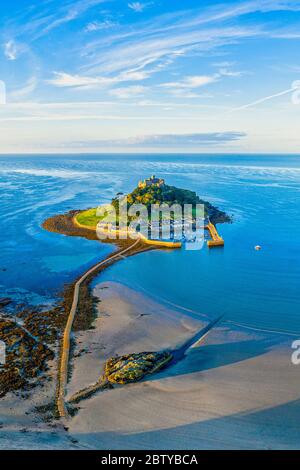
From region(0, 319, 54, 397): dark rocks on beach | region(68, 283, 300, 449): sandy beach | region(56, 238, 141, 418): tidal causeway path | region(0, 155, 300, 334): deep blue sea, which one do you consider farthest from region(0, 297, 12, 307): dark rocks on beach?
region(68, 283, 300, 449): sandy beach

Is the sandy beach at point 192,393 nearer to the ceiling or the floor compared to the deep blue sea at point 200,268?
nearer to the floor

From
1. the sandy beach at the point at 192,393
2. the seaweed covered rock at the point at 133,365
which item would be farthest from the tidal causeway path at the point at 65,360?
the seaweed covered rock at the point at 133,365

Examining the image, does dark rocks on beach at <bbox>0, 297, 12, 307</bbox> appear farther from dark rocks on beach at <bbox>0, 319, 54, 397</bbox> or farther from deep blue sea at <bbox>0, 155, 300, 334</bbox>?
dark rocks on beach at <bbox>0, 319, 54, 397</bbox>

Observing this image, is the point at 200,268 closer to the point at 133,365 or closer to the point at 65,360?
the point at 133,365

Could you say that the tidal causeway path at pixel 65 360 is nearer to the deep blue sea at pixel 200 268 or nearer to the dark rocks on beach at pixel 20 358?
the dark rocks on beach at pixel 20 358

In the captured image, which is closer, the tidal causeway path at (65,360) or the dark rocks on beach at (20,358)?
the tidal causeway path at (65,360)

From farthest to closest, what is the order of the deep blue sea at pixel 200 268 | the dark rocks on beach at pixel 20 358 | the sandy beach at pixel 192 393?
the deep blue sea at pixel 200 268
the dark rocks on beach at pixel 20 358
the sandy beach at pixel 192 393
